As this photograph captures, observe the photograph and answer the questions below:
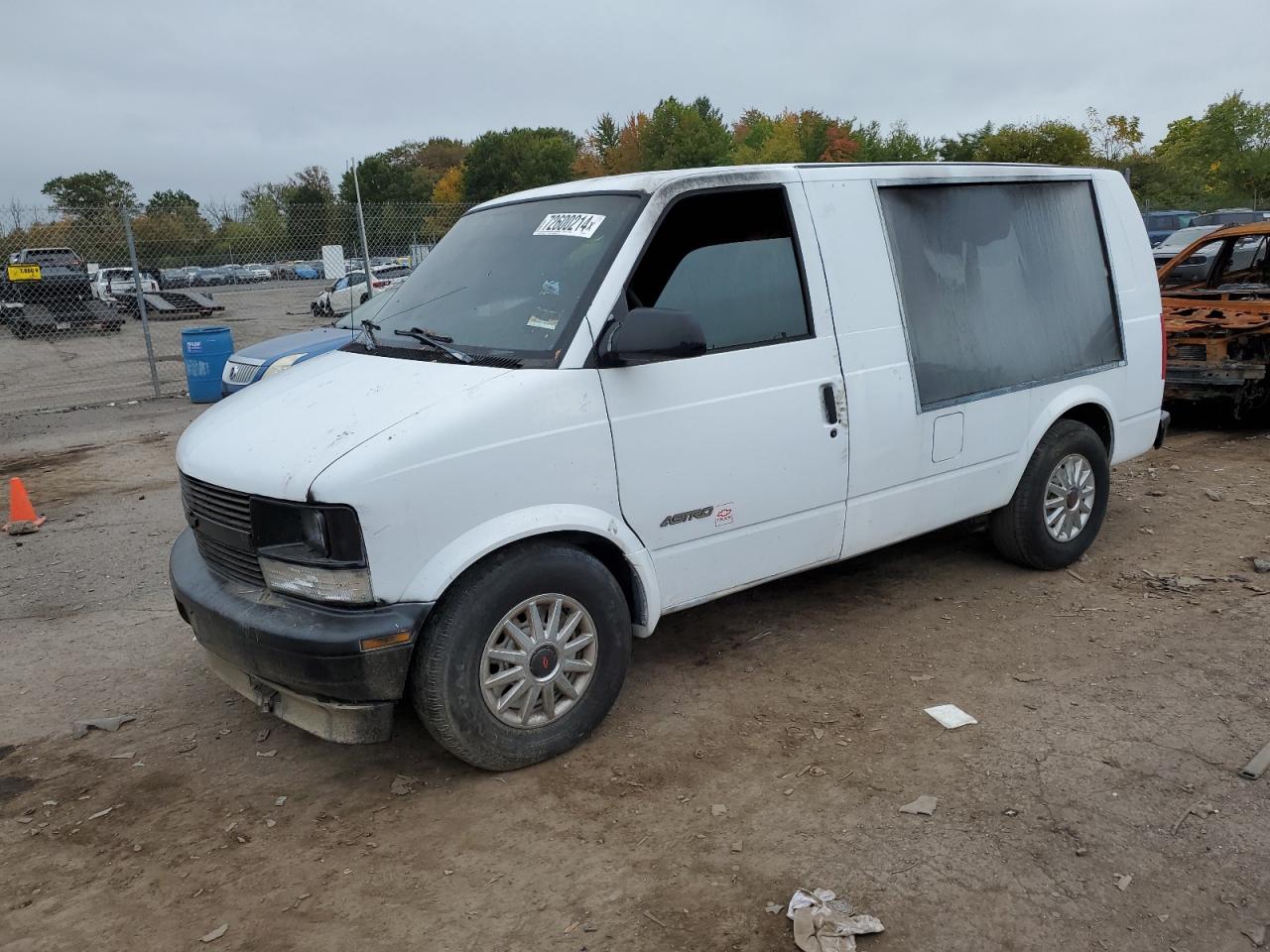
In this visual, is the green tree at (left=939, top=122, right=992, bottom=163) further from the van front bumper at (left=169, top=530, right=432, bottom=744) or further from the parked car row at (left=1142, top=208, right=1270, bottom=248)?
the van front bumper at (left=169, top=530, right=432, bottom=744)

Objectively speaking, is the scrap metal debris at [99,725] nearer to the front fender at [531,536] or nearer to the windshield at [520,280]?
the front fender at [531,536]

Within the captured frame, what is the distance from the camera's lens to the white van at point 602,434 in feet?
10.8

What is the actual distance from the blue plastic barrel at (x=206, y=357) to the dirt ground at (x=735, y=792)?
7354 mm

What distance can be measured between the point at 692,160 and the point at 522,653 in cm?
4309

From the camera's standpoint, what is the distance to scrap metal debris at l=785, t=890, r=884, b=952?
270 cm

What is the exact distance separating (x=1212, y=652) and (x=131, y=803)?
461 centimetres

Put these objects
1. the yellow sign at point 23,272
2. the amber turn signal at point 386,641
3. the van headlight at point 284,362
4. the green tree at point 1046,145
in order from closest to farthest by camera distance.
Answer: the amber turn signal at point 386,641, the van headlight at point 284,362, the yellow sign at point 23,272, the green tree at point 1046,145

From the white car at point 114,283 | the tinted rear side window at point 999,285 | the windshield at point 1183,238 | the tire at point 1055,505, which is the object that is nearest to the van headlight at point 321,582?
the tinted rear side window at point 999,285

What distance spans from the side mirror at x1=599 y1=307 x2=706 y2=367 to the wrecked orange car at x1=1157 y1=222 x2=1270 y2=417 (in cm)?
694

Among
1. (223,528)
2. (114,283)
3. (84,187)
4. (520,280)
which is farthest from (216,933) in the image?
(84,187)

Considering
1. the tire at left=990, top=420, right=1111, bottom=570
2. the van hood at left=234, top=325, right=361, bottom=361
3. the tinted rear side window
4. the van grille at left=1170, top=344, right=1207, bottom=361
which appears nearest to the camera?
the tinted rear side window

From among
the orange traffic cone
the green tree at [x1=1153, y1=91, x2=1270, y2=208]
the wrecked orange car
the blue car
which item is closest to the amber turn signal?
the orange traffic cone

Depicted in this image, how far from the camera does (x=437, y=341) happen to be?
155 inches

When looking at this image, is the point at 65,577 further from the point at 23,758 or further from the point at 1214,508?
the point at 1214,508
